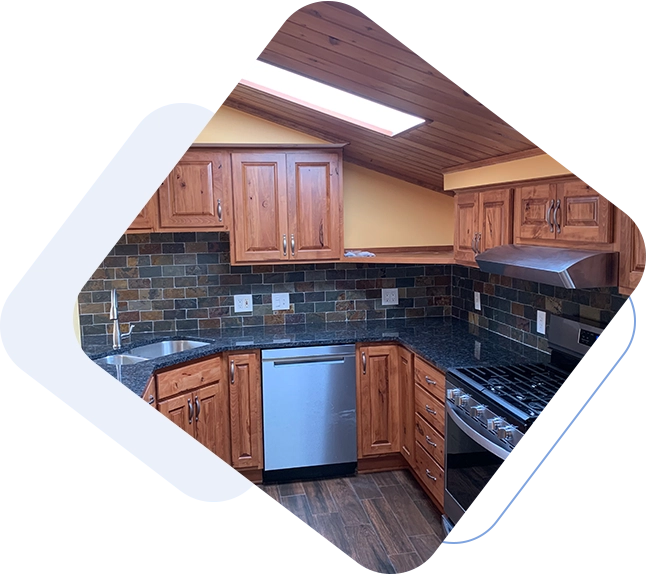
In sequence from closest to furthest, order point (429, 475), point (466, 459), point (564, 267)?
point (564, 267)
point (466, 459)
point (429, 475)

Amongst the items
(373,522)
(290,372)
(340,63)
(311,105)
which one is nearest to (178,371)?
(290,372)

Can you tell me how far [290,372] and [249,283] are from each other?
78cm

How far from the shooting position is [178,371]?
10.8ft

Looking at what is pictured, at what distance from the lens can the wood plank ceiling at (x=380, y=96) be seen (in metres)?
1.95

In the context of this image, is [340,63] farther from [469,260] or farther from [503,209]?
[469,260]

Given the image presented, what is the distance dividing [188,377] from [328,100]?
1743mm

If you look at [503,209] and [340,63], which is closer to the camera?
[340,63]

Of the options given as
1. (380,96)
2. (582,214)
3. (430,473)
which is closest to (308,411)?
(430,473)

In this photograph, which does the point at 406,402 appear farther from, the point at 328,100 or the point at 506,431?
the point at 328,100

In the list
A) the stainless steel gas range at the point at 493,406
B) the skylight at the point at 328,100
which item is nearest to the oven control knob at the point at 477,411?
the stainless steel gas range at the point at 493,406

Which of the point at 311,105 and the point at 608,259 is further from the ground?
the point at 311,105

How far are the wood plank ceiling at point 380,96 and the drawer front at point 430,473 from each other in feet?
5.52

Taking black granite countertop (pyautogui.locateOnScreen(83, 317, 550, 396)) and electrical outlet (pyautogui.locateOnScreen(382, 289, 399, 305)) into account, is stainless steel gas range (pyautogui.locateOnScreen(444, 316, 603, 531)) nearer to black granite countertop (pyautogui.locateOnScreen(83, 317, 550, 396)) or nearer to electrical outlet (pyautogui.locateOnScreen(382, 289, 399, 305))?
black granite countertop (pyautogui.locateOnScreen(83, 317, 550, 396))

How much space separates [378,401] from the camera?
12.5ft
